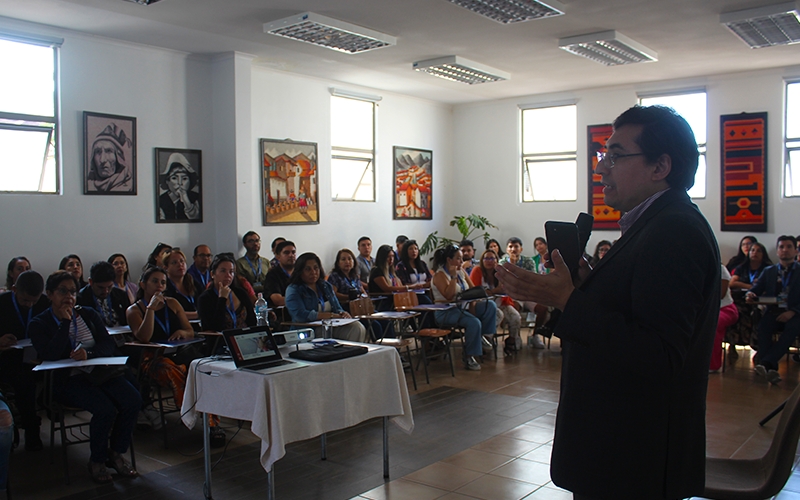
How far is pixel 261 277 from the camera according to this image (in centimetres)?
817

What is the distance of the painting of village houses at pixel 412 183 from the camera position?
441 inches

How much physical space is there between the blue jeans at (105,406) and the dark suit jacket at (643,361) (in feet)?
10.6

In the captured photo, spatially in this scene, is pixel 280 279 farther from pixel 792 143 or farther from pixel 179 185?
pixel 792 143

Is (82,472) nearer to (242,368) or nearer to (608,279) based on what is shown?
(242,368)

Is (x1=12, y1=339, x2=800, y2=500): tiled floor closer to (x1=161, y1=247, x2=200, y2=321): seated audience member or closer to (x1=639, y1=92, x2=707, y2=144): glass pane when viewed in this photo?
(x1=161, y1=247, x2=200, y2=321): seated audience member

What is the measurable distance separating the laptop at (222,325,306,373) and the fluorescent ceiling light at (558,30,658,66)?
555 cm

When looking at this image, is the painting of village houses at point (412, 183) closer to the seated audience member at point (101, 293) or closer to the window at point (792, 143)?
the window at point (792, 143)

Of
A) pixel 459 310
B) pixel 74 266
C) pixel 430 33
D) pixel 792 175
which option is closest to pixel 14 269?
pixel 74 266

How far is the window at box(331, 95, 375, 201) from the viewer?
1017 centimetres

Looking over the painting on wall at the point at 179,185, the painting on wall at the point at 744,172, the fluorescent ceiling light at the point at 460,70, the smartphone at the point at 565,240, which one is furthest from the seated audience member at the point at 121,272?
the painting on wall at the point at 744,172

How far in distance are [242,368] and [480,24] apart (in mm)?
4999

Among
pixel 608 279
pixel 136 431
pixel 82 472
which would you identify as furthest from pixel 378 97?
pixel 608 279

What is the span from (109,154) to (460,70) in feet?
15.0

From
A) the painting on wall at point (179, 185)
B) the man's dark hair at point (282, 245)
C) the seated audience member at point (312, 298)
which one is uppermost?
the painting on wall at point (179, 185)
